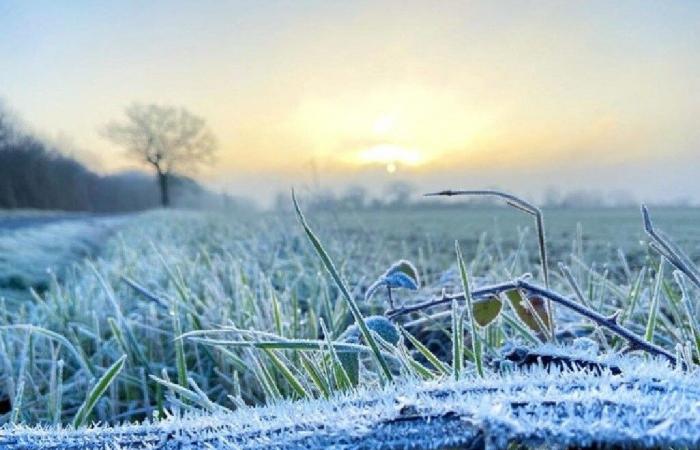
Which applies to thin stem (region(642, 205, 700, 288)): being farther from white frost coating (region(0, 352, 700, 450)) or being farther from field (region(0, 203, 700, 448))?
white frost coating (region(0, 352, 700, 450))

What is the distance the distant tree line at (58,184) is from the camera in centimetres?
3170

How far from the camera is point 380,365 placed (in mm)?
698

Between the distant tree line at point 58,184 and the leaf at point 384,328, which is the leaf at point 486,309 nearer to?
the leaf at point 384,328

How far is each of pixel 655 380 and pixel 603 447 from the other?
9cm

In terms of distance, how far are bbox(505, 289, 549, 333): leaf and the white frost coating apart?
0.36 m

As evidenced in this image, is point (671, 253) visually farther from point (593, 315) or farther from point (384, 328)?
point (384, 328)

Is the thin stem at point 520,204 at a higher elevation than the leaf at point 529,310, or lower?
higher

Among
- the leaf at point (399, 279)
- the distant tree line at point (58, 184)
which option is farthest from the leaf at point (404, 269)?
the distant tree line at point (58, 184)

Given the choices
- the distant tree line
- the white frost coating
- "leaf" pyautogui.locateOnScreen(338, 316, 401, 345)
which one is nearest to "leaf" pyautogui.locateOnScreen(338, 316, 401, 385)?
"leaf" pyautogui.locateOnScreen(338, 316, 401, 345)

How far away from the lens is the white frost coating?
0.34 meters

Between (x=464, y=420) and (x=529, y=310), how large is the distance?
0.49 m

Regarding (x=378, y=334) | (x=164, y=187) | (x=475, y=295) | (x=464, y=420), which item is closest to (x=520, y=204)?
(x=475, y=295)

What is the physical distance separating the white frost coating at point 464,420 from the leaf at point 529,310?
36 cm

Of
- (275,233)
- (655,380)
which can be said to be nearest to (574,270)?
(655,380)
